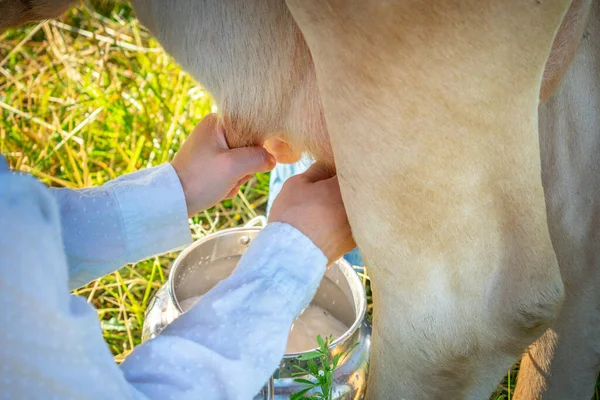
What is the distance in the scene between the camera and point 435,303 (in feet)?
2.91

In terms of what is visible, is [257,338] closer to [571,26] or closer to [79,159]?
[571,26]

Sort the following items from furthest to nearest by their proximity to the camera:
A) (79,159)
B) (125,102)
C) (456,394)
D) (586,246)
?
1. (125,102)
2. (79,159)
3. (586,246)
4. (456,394)

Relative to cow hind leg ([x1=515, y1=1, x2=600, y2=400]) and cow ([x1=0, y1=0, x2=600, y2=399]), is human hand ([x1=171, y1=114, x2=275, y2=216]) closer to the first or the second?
cow ([x1=0, y1=0, x2=600, y2=399])

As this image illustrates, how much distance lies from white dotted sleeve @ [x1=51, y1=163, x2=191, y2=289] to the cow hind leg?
49 centimetres

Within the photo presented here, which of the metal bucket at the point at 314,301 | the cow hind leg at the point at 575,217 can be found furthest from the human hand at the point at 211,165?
the cow hind leg at the point at 575,217

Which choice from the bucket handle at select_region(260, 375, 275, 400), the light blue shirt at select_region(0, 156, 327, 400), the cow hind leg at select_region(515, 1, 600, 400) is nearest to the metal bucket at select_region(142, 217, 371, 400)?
the bucket handle at select_region(260, 375, 275, 400)

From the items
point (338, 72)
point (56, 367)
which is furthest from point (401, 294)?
point (56, 367)

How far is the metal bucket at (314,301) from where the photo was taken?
1050 millimetres

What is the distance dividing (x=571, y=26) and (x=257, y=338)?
0.49m

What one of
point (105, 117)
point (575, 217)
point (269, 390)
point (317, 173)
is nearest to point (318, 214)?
point (317, 173)

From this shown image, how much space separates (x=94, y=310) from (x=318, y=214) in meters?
0.30

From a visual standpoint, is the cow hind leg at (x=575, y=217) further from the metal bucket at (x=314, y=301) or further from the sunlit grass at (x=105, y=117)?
the sunlit grass at (x=105, y=117)

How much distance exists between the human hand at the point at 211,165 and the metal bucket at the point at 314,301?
0.14 m

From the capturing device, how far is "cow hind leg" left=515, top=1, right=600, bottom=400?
3.31ft
